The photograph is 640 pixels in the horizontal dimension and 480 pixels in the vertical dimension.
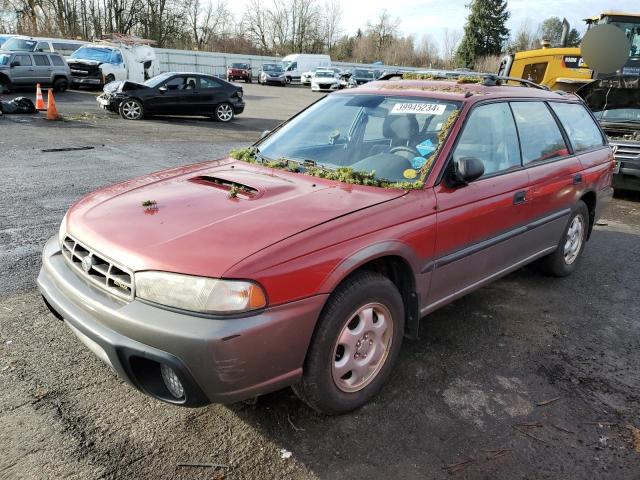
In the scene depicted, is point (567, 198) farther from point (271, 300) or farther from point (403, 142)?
point (271, 300)

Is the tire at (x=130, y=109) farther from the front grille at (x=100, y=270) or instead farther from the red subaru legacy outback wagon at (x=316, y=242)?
the front grille at (x=100, y=270)

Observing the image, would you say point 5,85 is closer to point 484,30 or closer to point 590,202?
point 590,202

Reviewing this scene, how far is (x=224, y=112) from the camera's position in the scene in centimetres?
1670

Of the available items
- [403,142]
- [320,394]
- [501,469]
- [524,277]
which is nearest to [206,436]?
[320,394]

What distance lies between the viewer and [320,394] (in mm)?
2508

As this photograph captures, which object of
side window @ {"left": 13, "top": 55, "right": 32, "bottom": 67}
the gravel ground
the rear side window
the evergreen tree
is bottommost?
the gravel ground

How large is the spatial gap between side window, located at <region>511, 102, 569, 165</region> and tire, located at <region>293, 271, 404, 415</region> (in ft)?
6.16

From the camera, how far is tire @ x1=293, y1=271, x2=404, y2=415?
7.99 feet

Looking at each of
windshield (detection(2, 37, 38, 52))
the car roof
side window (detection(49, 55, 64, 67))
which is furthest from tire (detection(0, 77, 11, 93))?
the car roof

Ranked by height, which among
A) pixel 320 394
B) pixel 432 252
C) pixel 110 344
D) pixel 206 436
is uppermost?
pixel 432 252

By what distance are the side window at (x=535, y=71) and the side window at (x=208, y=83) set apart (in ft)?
31.0

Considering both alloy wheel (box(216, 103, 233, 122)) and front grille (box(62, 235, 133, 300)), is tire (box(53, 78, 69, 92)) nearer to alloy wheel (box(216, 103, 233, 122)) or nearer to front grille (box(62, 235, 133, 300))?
alloy wheel (box(216, 103, 233, 122))

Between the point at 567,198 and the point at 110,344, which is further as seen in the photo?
the point at 567,198

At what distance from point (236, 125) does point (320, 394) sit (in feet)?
47.6
